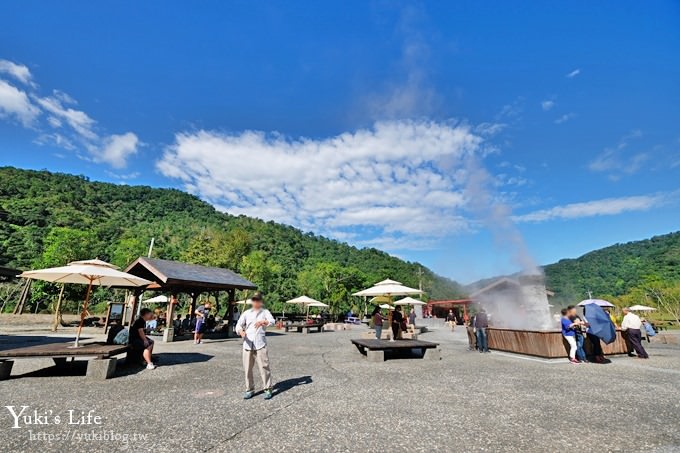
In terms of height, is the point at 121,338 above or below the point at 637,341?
above

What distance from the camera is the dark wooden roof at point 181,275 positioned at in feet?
42.8

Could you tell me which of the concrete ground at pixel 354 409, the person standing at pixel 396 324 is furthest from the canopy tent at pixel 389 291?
the concrete ground at pixel 354 409

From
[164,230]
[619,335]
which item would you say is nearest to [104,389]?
[619,335]

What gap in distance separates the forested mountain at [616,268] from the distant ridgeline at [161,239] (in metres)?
21.5

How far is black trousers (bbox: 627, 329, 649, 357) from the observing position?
9.54 m

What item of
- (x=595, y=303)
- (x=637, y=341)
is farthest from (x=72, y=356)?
(x=637, y=341)

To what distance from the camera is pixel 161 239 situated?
53.3 metres

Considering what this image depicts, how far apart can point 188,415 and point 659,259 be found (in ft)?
251

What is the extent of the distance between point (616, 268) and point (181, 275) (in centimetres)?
7784

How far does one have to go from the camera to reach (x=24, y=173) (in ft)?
218

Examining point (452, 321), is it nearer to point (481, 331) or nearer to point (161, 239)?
point (481, 331)

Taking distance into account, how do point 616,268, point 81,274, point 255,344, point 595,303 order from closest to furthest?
point 255,344 < point 81,274 < point 595,303 < point 616,268

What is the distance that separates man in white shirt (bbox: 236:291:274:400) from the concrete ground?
26 cm

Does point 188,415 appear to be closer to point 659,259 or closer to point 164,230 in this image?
point 164,230
